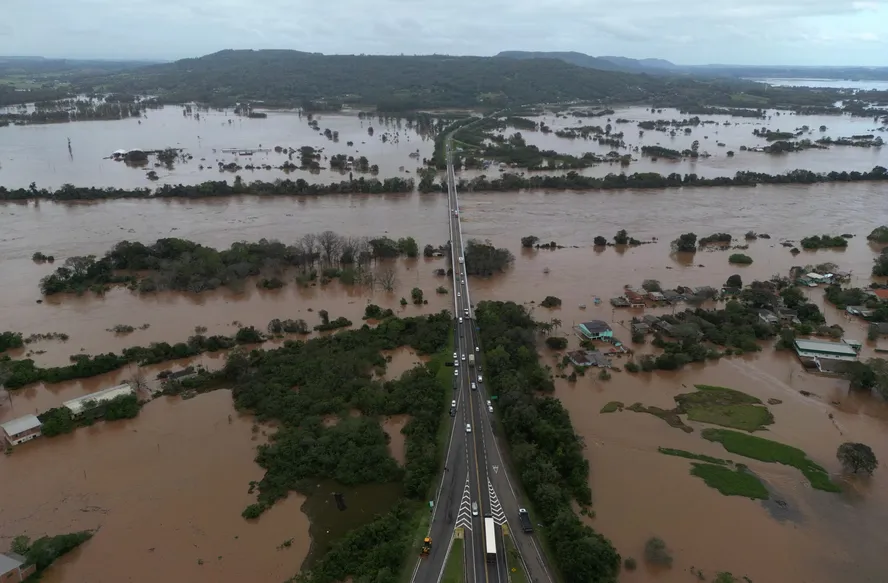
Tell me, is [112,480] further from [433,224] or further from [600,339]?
[433,224]

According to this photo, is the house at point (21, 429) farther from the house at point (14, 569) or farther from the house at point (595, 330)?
the house at point (595, 330)

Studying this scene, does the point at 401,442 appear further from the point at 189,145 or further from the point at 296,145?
the point at 189,145

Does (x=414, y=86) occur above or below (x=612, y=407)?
above

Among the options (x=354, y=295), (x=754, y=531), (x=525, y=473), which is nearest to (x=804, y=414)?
(x=754, y=531)

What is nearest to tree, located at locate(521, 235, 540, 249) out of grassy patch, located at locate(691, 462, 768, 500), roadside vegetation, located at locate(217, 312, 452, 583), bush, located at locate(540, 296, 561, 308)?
bush, located at locate(540, 296, 561, 308)

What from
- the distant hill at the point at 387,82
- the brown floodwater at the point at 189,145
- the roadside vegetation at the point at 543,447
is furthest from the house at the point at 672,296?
the distant hill at the point at 387,82

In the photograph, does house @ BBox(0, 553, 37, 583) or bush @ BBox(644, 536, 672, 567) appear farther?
bush @ BBox(644, 536, 672, 567)

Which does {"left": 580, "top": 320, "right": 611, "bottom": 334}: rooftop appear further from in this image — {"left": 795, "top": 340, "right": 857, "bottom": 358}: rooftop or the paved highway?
{"left": 795, "top": 340, "right": 857, "bottom": 358}: rooftop

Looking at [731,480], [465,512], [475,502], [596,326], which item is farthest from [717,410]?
[465,512]
